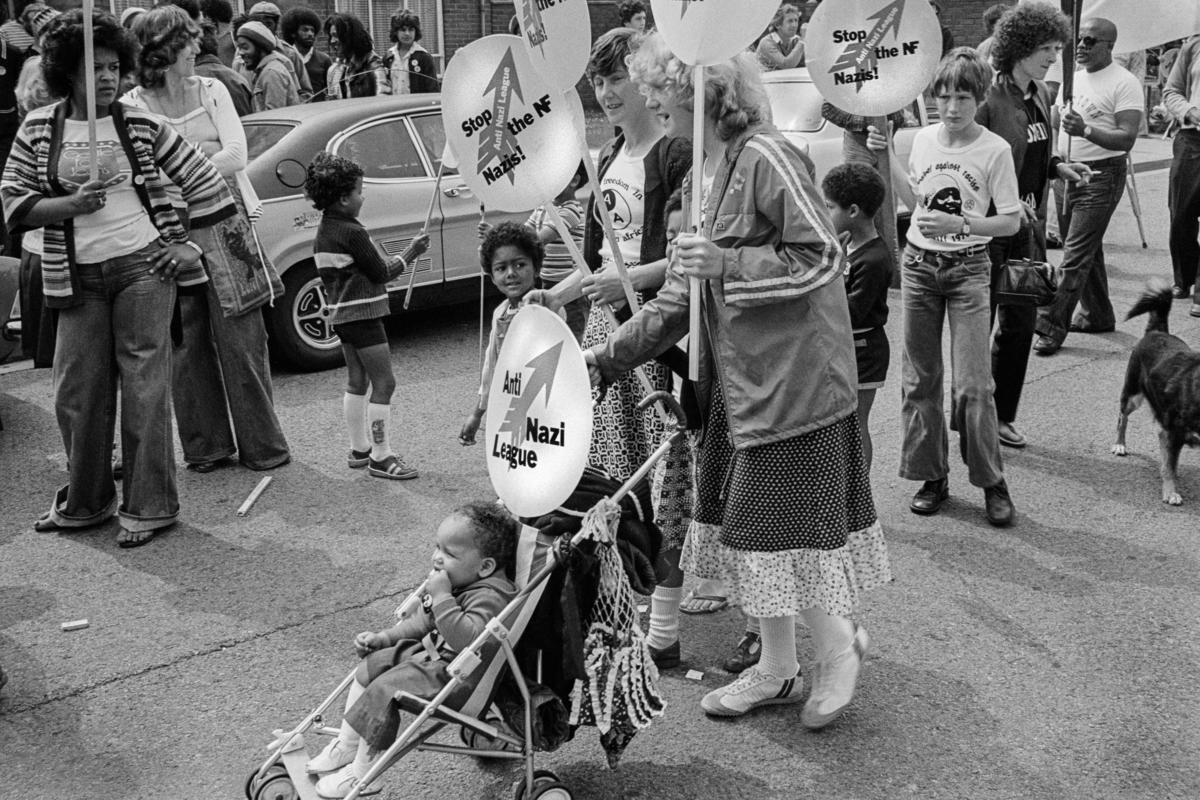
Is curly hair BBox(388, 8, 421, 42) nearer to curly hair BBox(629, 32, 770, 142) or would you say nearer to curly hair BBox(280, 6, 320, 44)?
curly hair BBox(280, 6, 320, 44)

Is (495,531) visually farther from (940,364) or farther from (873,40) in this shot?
(940,364)

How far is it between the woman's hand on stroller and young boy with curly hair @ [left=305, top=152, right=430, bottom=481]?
284 centimetres

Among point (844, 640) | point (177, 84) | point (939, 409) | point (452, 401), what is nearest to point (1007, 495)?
point (939, 409)

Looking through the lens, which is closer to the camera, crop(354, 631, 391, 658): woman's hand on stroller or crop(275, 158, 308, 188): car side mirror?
crop(354, 631, 391, 658): woman's hand on stroller

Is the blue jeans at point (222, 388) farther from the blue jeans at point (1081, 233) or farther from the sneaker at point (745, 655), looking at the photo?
the blue jeans at point (1081, 233)

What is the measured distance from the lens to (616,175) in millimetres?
4668

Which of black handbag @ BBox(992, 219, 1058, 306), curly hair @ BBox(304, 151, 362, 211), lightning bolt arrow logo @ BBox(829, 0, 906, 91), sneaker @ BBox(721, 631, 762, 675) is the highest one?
lightning bolt arrow logo @ BBox(829, 0, 906, 91)

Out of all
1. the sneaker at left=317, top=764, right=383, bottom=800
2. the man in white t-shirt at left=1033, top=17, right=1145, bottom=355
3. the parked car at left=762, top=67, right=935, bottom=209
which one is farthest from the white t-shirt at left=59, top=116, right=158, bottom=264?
the parked car at left=762, top=67, right=935, bottom=209

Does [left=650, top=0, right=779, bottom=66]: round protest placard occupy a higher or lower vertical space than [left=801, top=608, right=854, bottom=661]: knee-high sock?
higher

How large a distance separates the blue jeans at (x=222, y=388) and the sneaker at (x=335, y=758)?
128 inches

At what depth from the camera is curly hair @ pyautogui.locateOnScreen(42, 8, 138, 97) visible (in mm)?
5207

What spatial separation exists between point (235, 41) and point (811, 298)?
9445 millimetres

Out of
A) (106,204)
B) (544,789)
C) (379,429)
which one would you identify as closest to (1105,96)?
(379,429)

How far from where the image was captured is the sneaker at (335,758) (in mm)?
3475
